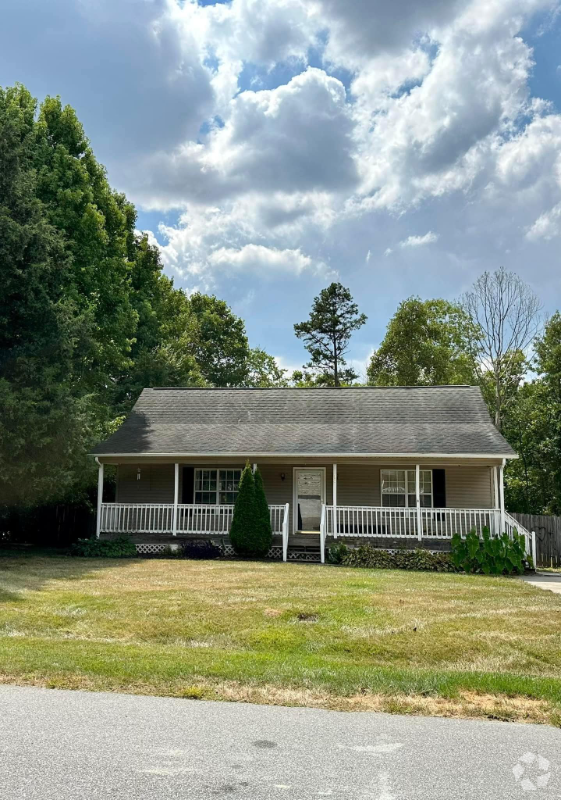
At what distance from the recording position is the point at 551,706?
16.8 feet

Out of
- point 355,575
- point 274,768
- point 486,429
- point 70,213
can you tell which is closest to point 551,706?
point 274,768

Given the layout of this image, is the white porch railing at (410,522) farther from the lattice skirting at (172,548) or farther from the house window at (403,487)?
the lattice skirting at (172,548)

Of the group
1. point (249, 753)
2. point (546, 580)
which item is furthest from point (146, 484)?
point (249, 753)

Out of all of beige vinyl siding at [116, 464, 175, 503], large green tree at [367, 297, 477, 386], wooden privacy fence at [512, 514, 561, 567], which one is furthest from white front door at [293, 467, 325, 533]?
large green tree at [367, 297, 477, 386]

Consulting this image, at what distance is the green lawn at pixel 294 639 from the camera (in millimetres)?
5445

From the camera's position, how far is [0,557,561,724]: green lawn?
5.45 m

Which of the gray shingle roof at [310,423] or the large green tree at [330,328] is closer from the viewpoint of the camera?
the gray shingle roof at [310,423]

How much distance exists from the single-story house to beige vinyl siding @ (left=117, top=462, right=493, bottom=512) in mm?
32

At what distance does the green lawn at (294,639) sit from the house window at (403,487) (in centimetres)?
617

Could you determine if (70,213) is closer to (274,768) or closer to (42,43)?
(42,43)

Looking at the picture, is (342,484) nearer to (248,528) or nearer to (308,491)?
(308,491)

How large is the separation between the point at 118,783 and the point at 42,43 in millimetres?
17240

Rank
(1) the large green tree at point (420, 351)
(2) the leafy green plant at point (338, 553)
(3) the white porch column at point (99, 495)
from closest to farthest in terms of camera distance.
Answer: (2) the leafy green plant at point (338, 553), (3) the white porch column at point (99, 495), (1) the large green tree at point (420, 351)

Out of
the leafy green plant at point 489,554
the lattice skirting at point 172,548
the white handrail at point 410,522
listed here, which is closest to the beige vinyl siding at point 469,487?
the white handrail at point 410,522
